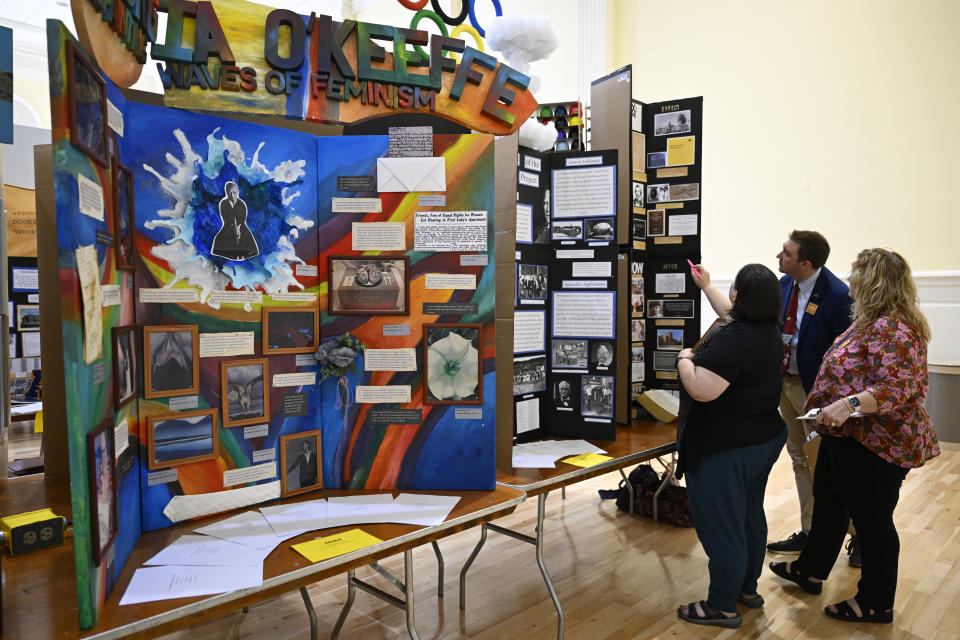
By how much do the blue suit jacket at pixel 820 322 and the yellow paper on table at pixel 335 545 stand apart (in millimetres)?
2284

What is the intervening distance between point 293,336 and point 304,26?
2.91ft

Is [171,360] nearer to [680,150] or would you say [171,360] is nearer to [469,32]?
[469,32]

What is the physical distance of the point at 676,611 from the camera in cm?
276

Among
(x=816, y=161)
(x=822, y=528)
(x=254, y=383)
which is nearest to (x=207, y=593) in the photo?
(x=254, y=383)

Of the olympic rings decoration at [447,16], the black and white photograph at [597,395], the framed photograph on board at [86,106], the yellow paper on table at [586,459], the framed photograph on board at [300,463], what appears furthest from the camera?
the black and white photograph at [597,395]

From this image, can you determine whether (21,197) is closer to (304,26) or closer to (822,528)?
(304,26)

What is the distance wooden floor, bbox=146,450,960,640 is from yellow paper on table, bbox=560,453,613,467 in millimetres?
685

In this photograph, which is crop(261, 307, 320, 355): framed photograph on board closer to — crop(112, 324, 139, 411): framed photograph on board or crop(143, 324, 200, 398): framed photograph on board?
crop(143, 324, 200, 398): framed photograph on board

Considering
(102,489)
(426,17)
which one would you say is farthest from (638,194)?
(102,489)

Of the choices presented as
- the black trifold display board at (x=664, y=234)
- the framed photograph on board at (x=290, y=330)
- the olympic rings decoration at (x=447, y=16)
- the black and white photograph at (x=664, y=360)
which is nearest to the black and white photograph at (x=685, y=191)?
the black trifold display board at (x=664, y=234)

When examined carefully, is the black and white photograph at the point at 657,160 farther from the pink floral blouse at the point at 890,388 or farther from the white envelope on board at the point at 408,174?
the white envelope on board at the point at 408,174

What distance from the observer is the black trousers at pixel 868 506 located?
251cm

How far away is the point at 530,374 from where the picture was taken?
2891mm

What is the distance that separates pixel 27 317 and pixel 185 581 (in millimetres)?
4103
